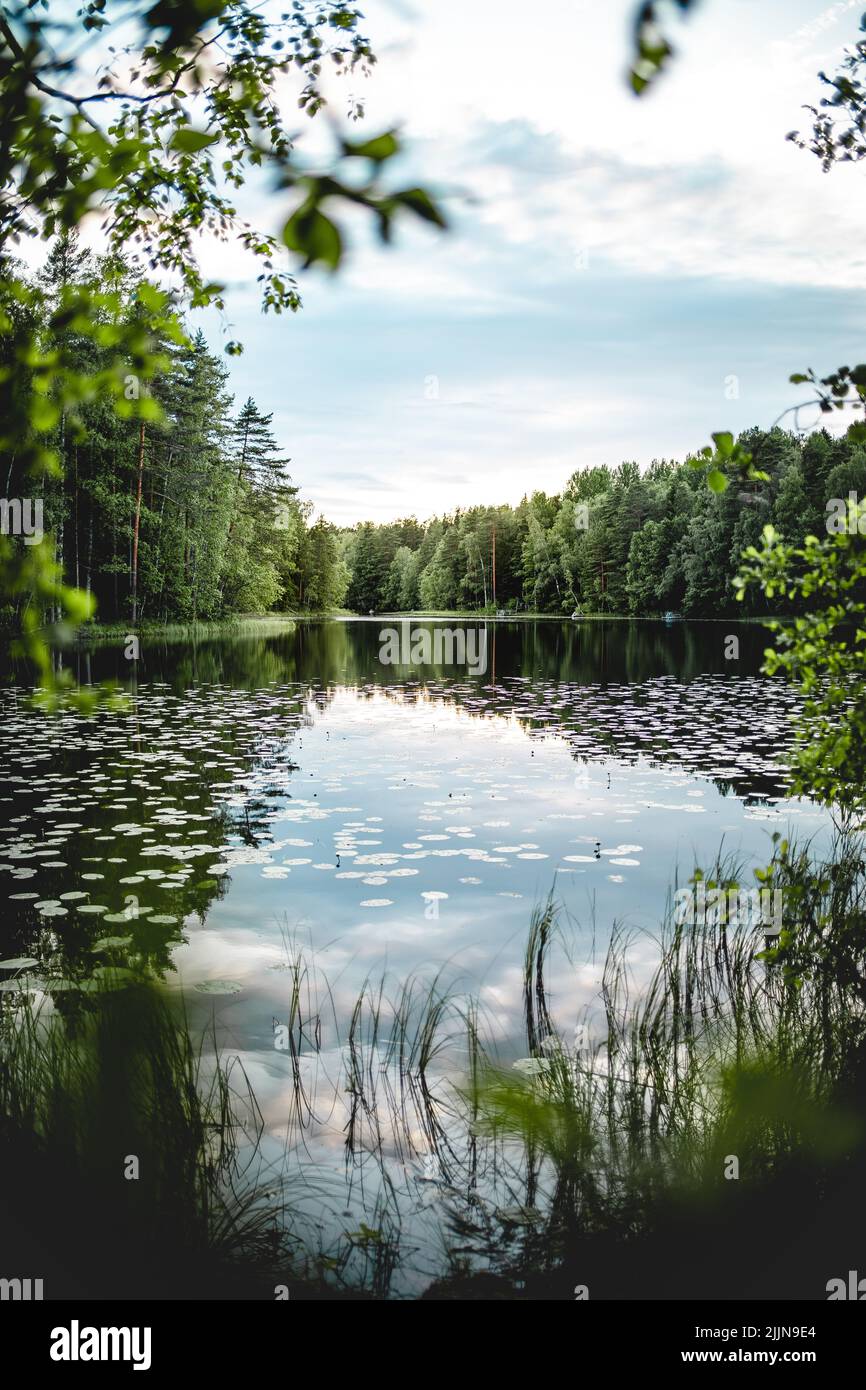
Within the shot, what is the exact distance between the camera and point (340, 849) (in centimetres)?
923

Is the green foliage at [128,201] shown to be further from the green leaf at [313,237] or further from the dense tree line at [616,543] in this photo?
the dense tree line at [616,543]

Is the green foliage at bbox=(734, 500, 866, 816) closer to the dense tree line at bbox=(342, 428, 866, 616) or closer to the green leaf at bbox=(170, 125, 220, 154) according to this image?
the green leaf at bbox=(170, 125, 220, 154)

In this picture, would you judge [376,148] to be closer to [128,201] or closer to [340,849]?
[128,201]

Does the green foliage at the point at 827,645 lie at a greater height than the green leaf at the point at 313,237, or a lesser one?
lesser

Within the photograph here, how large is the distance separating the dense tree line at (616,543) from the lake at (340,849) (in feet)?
111

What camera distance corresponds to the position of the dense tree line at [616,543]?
66.2 meters

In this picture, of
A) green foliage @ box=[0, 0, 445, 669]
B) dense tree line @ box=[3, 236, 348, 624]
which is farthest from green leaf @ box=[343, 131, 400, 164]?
dense tree line @ box=[3, 236, 348, 624]

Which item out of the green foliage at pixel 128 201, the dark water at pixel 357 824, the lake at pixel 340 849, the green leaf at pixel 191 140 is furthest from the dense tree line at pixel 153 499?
the green leaf at pixel 191 140

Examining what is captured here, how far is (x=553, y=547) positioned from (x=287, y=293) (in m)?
96.9

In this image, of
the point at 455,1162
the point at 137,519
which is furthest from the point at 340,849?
the point at 137,519

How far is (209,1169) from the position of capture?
3775 mm

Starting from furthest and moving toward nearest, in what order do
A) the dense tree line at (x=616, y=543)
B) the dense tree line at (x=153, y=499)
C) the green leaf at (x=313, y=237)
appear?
the dense tree line at (x=616, y=543), the dense tree line at (x=153, y=499), the green leaf at (x=313, y=237)

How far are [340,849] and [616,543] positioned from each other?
8786 centimetres
